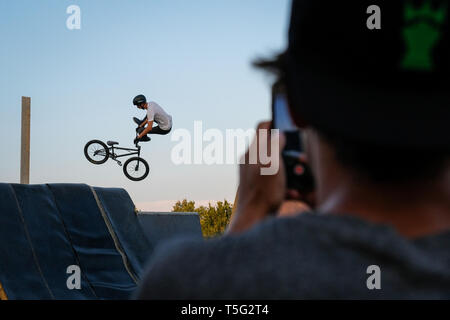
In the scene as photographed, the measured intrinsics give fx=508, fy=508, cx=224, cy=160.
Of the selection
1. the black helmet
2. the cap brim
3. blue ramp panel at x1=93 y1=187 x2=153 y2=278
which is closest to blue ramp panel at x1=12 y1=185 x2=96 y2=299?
blue ramp panel at x1=93 y1=187 x2=153 y2=278

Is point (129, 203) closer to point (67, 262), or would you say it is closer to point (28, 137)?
point (67, 262)

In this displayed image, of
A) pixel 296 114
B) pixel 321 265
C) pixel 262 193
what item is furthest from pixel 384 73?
pixel 262 193

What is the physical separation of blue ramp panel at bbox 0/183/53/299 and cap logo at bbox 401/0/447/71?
6.11m

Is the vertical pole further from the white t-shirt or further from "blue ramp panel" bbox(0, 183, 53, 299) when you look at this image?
"blue ramp panel" bbox(0, 183, 53, 299)

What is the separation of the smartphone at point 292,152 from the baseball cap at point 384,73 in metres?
0.28

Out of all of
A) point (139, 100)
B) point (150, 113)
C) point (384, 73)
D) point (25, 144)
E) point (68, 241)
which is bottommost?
point (68, 241)

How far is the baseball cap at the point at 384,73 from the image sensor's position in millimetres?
751

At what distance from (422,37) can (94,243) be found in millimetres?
7639

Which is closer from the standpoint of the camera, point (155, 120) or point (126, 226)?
point (126, 226)

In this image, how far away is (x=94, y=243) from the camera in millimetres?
7879

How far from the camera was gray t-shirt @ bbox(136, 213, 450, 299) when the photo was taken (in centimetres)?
75

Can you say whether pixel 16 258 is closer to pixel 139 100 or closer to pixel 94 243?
pixel 94 243
